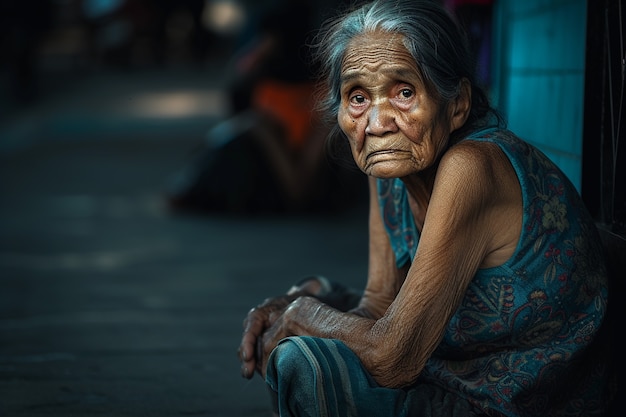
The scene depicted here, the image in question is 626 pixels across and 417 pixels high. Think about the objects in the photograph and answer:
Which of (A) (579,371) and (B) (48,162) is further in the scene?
(B) (48,162)

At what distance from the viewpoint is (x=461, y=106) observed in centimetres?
249

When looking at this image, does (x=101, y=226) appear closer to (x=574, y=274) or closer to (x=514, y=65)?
(x=514, y=65)

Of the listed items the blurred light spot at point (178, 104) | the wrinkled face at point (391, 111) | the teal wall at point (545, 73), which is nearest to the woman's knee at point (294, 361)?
the wrinkled face at point (391, 111)

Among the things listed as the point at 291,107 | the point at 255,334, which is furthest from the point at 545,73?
Answer: the point at 291,107

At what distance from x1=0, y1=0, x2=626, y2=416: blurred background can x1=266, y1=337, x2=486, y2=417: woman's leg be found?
0.76 metres

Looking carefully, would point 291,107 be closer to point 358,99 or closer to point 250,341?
point 250,341

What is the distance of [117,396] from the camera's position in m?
3.26

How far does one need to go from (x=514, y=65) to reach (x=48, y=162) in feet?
25.1

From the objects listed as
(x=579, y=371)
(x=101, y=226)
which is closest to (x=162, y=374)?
(x=579, y=371)

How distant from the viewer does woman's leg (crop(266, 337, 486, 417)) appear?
7.45 ft

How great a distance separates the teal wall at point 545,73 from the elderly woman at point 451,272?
1.16 meters

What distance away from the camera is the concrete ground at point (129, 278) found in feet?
11.0

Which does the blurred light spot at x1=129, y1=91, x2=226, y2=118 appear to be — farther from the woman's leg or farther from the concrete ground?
the woman's leg

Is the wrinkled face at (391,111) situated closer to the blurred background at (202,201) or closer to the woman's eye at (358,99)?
the woman's eye at (358,99)
